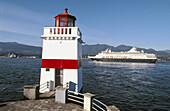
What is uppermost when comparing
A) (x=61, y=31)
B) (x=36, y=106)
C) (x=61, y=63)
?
(x=61, y=31)

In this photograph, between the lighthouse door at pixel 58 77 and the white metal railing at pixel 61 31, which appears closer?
the white metal railing at pixel 61 31

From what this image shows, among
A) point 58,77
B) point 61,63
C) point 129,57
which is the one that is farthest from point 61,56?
point 129,57

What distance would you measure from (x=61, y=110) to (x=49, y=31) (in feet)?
28.0

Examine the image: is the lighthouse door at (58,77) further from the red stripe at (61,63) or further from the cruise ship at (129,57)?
the cruise ship at (129,57)

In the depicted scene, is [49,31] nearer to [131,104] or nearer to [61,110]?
[61,110]

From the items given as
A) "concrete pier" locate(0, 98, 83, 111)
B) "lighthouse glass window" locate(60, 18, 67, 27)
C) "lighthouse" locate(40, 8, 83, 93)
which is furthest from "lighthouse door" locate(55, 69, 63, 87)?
"lighthouse glass window" locate(60, 18, 67, 27)

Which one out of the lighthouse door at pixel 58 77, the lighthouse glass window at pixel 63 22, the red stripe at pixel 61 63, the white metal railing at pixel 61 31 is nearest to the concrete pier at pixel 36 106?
the lighthouse door at pixel 58 77

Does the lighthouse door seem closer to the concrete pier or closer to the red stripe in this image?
the red stripe

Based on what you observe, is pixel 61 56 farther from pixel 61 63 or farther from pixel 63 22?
pixel 63 22

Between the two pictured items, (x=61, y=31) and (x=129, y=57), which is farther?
(x=129, y=57)

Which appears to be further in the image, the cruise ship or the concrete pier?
the cruise ship

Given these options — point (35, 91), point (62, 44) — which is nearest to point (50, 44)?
point (62, 44)

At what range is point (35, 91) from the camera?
1057 cm

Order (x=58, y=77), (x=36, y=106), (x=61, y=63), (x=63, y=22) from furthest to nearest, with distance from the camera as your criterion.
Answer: (x=63, y=22) < (x=58, y=77) < (x=61, y=63) < (x=36, y=106)
